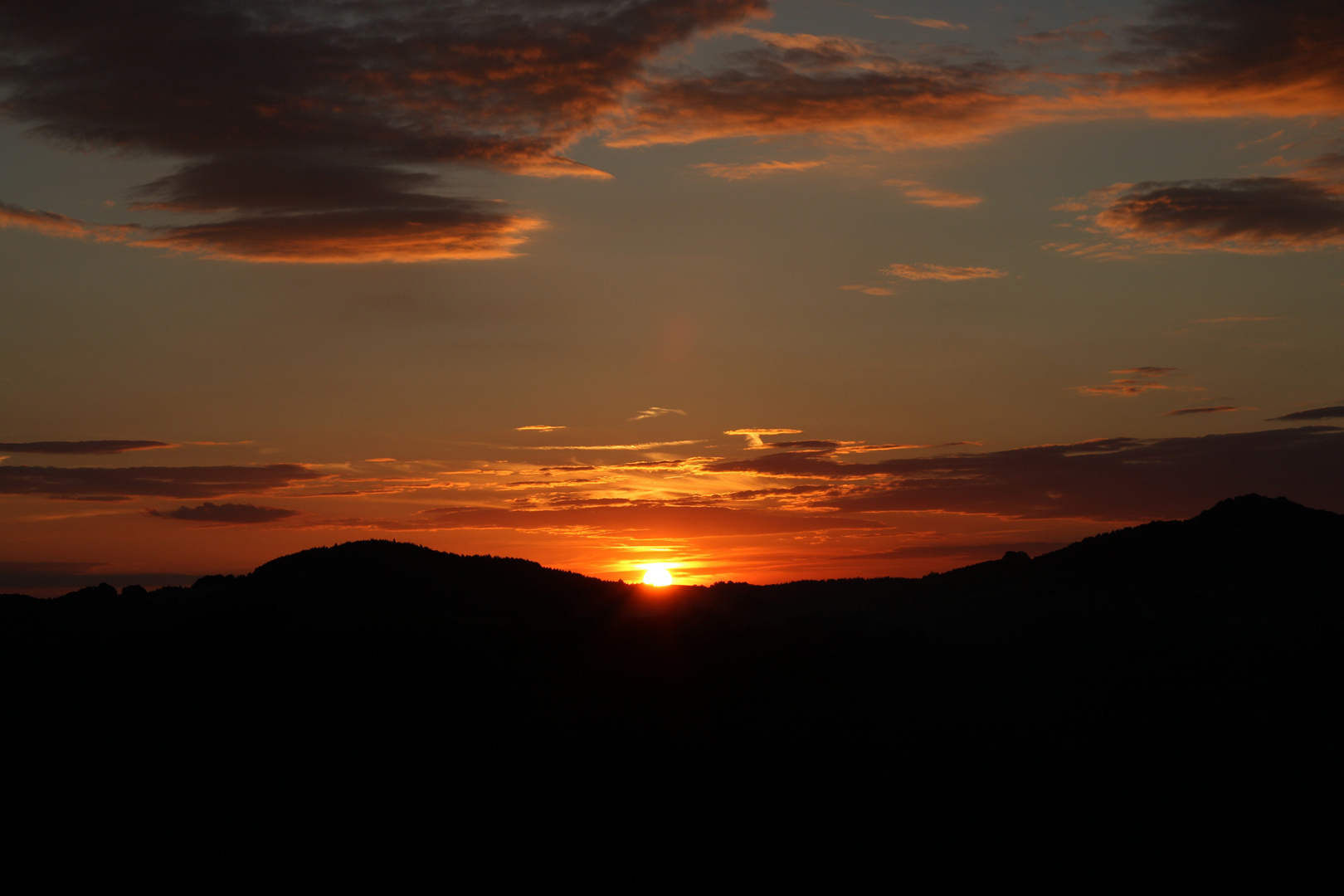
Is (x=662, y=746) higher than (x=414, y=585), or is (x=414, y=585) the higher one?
(x=414, y=585)

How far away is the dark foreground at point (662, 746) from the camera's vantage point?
19969mm

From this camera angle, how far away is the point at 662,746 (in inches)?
960

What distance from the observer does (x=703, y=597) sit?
1671 inches

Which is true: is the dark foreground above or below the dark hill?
below

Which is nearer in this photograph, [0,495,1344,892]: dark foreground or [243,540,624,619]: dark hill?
[0,495,1344,892]: dark foreground

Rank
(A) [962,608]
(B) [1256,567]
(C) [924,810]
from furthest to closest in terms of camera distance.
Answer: (B) [1256,567] → (A) [962,608] → (C) [924,810]

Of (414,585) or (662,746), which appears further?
(414,585)

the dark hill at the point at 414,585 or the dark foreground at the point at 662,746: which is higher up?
the dark hill at the point at 414,585

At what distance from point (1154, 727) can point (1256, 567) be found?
2106 cm

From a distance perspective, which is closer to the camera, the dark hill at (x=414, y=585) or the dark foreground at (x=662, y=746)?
the dark foreground at (x=662, y=746)

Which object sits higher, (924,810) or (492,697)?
(492,697)

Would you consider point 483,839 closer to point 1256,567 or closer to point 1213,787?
point 1213,787

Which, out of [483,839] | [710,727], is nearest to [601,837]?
[483,839]

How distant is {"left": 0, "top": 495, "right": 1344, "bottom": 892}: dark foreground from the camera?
20.0m
